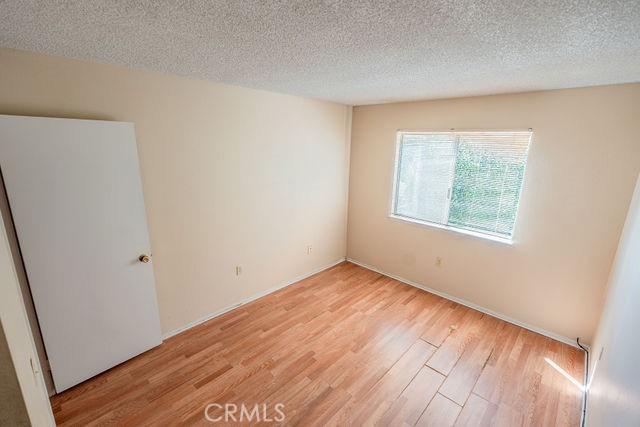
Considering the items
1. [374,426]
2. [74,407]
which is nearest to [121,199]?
[74,407]

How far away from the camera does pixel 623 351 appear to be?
1.31 meters

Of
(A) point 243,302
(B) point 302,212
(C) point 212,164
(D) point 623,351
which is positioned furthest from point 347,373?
(C) point 212,164

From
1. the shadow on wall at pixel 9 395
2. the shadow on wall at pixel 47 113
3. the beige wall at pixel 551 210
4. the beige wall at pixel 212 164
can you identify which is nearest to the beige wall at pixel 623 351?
the beige wall at pixel 551 210

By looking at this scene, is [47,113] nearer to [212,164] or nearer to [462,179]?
[212,164]

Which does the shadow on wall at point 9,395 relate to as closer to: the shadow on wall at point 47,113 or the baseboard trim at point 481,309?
the shadow on wall at point 47,113

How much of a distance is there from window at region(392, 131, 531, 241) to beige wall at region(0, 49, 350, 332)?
38.2 inches

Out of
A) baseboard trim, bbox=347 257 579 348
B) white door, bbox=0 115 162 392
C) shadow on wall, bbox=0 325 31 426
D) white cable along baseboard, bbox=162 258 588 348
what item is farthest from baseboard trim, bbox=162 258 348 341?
shadow on wall, bbox=0 325 31 426

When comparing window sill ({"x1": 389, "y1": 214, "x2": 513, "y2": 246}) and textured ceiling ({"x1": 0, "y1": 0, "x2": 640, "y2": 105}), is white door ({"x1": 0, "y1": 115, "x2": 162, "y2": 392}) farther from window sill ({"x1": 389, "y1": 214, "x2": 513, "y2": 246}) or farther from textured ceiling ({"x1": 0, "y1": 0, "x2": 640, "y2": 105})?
window sill ({"x1": 389, "y1": 214, "x2": 513, "y2": 246})

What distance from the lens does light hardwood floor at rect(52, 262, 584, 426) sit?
6.31ft

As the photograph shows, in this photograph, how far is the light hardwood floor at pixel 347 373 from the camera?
1.92m

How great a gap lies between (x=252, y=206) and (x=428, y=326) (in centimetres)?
224

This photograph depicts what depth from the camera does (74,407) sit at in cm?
192

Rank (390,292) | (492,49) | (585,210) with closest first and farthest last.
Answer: (492,49), (585,210), (390,292)

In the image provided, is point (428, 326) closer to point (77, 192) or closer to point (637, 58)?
point (637, 58)
